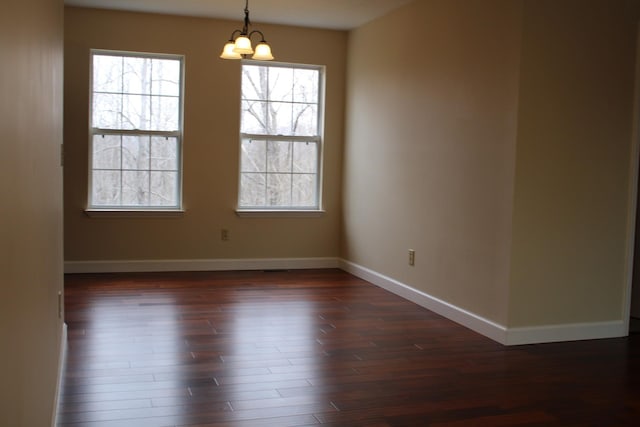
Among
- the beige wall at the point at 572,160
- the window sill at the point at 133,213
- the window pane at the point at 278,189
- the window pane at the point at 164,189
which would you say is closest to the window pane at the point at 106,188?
the window sill at the point at 133,213

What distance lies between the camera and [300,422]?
288cm

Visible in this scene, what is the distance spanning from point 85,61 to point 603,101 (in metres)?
4.51

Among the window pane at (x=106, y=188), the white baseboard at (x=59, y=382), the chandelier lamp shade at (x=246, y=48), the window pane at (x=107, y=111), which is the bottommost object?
the white baseboard at (x=59, y=382)

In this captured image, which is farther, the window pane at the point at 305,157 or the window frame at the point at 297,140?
the window pane at the point at 305,157

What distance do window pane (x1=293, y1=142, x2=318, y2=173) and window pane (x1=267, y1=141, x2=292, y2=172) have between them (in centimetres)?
8

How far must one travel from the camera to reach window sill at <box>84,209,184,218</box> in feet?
20.9

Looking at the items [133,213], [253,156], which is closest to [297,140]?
Result: [253,156]

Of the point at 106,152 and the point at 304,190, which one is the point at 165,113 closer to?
the point at 106,152

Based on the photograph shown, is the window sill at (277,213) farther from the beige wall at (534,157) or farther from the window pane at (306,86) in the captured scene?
the beige wall at (534,157)

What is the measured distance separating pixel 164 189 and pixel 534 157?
378 centimetres

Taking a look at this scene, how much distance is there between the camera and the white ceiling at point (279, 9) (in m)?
5.71

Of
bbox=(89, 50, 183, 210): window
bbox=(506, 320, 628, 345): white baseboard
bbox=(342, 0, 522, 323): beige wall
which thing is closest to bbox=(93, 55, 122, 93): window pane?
bbox=(89, 50, 183, 210): window

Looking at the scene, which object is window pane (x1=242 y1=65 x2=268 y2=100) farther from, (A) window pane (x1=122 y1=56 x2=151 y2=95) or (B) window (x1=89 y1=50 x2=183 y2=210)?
(A) window pane (x1=122 y1=56 x2=151 y2=95)

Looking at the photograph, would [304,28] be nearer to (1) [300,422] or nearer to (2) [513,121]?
(2) [513,121]
